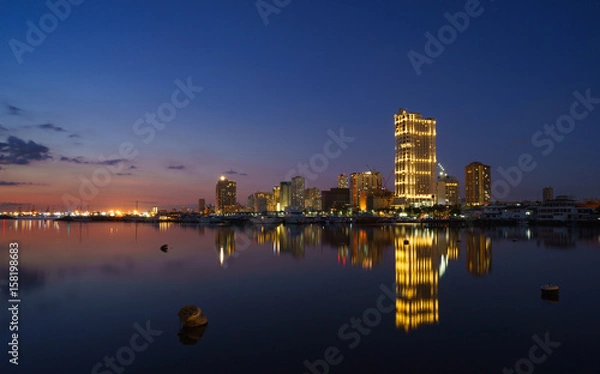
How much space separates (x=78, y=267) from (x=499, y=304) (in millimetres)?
29540

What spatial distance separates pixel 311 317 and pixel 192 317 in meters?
4.94

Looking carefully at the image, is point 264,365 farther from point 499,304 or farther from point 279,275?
point 279,275

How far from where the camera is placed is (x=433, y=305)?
1867 centimetres

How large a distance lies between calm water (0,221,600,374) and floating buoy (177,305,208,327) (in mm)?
388

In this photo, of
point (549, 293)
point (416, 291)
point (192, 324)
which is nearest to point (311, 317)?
point (192, 324)

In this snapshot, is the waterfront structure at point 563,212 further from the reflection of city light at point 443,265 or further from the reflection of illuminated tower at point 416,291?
the reflection of illuminated tower at point 416,291

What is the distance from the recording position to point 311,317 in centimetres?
1722

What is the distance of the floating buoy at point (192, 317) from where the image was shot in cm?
1545

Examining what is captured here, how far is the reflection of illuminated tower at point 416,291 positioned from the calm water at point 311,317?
0.08m

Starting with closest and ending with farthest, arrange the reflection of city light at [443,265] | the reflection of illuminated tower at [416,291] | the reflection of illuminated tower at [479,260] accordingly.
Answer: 1. the reflection of illuminated tower at [416,291]
2. the reflection of city light at [443,265]
3. the reflection of illuminated tower at [479,260]

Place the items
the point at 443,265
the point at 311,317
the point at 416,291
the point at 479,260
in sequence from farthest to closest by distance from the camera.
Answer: the point at 479,260
the point at 443,265
the point at 416,291
the point at 311,317

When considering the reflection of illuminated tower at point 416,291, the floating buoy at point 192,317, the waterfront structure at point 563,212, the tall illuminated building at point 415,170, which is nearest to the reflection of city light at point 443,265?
the reflection of illuminated tower at point 416,291

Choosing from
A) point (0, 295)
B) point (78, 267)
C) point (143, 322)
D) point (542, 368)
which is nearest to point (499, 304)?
point (542, 368)

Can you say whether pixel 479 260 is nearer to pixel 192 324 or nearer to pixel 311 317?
pixel 311 317
